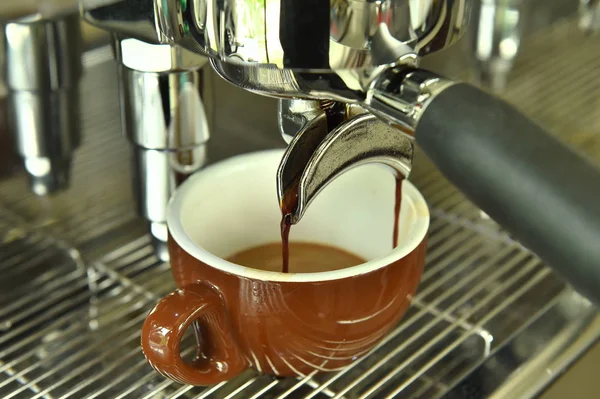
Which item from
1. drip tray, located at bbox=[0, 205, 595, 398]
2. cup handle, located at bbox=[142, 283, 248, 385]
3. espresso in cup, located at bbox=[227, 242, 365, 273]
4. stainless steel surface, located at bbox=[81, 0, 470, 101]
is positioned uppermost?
stainless steel surface, located at bbox=[81, 0, 470, 101]

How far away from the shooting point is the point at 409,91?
0.82ft

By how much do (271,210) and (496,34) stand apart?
21 centimetres

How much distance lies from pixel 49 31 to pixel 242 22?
199mm

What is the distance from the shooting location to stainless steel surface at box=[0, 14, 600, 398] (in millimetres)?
353

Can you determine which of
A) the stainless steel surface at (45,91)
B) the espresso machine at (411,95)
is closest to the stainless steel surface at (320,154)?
the espresso machine at (411,95)

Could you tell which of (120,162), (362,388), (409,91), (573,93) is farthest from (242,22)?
(573,93)

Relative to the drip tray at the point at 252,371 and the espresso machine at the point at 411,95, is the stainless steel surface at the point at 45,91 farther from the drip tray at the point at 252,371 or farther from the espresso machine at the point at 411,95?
the espresso machine at the point at 411,95

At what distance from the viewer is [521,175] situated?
0.23 m

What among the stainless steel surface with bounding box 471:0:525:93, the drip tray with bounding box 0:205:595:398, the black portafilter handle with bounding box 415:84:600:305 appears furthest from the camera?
the stainless steel surface with bounding box 471:0:525:93

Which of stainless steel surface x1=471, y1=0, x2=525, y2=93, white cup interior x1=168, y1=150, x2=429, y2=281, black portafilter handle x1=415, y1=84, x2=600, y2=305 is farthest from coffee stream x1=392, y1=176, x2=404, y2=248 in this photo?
stainless steel surface x1=471, y1=0, x2=525, y2=93

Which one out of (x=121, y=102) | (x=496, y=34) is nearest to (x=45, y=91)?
(x=121, y=102)

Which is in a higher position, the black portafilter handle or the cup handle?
the black portafilter handle

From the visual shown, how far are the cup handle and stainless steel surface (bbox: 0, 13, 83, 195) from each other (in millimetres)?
165

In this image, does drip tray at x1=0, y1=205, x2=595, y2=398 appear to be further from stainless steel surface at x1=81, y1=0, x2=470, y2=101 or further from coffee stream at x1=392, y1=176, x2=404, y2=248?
stainless steel surface at x1=81, y1=0, x2=470, y2=101
